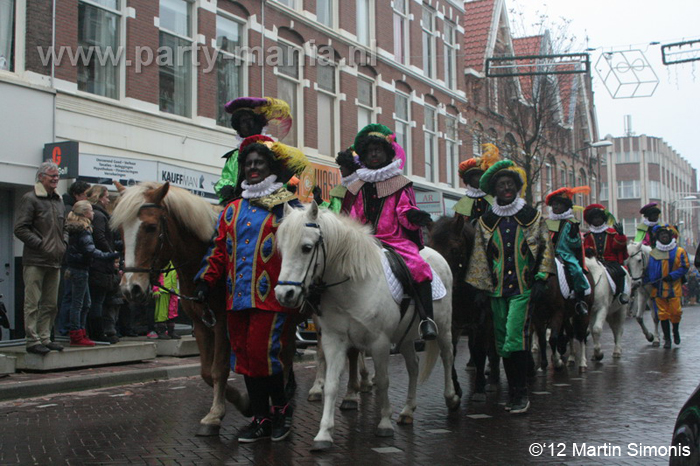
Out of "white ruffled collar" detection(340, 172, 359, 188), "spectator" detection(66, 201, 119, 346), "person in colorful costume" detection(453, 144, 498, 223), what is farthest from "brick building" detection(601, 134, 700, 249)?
"white ruffled collar" detection(340, 172, 359, 188)

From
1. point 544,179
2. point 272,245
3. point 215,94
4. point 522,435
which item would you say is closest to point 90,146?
point 215,94

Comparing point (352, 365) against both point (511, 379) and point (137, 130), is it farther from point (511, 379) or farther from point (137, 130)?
point (137, 130)

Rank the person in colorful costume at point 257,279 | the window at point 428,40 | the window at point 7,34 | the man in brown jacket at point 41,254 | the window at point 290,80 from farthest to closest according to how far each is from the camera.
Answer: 1. the window at point 428,40
2. the window at point 290,80
3. the window at point 7,34
4. the man in brown jacket at point 41,254
5. the person in colorful costume at point 257,279

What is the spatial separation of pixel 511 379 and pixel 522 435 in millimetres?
1161

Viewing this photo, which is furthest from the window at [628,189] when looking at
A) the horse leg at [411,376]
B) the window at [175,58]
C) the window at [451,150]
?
the horse leg at [411,376]

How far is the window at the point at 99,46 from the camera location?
1498 cm

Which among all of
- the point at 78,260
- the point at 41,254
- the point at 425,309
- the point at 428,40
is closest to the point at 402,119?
the point at 428,40

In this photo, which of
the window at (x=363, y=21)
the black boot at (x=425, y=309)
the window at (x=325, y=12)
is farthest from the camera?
the window at (x=363, y=21)

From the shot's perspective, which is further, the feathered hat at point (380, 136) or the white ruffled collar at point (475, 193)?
the white ruffled collar at point (475, 193)

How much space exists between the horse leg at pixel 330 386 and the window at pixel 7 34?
10.6 m

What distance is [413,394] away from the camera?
6.52 m

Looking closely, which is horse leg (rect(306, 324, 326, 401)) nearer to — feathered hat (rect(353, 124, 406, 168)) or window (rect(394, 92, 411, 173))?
feathered hat (rect(353, 124, 406, 168))

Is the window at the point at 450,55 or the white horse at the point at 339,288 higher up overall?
the window at the point at 450,55

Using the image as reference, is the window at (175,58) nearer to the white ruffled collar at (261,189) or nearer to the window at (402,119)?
the window at (402,119)
